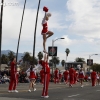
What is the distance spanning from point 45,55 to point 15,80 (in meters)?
5.28

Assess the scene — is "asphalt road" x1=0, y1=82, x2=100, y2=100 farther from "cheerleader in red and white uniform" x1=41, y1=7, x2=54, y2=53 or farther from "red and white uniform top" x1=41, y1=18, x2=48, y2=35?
"red and white uniform top" x1=41, y1=18, x2=48, y2=35

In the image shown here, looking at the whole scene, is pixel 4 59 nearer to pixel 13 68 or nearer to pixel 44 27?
pixel 13 68

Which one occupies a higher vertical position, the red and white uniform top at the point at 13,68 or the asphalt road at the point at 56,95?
the red and white uniform top at the point at 13,68

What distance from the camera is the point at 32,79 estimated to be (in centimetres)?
2089

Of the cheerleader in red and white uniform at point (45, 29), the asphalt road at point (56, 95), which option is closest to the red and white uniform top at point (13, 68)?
the asphalt road at point (56, 95)

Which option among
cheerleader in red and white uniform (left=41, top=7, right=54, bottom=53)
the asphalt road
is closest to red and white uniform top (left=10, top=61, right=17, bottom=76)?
the asphalt road

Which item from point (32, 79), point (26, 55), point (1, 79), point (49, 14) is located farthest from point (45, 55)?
point (26, 55)

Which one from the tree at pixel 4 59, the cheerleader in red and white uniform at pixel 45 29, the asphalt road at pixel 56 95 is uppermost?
the tree at pixel 4 59

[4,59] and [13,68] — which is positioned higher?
[4,59]

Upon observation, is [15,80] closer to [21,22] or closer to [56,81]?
[56,81]

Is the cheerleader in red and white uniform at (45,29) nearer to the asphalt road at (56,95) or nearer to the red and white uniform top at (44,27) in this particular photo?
the red and white uniform top at (44,27)

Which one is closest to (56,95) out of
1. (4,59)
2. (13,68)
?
(13,68)

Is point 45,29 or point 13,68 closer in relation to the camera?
point 45,29

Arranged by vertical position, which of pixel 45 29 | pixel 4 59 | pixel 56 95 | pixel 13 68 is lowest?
pixel 56 95
